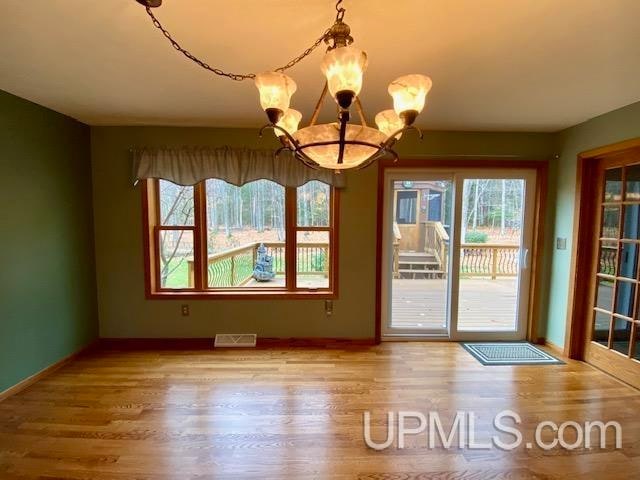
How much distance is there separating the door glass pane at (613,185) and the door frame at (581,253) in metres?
0.09

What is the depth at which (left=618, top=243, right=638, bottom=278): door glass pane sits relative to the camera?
2705 millimetres

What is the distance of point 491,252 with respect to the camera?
12.1ft

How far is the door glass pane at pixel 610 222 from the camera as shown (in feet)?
9.39

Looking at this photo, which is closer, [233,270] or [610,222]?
[610,222]

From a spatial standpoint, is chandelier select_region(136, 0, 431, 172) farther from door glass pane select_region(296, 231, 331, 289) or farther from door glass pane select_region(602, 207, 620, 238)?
door glass pane select_region(602, 207, 620, 238)

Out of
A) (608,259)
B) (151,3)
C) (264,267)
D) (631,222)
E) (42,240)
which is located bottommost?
(264,267)

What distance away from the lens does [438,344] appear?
11.7 feet

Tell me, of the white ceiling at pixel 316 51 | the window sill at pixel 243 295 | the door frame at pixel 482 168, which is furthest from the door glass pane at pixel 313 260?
the white ceiling at pixel 316 51

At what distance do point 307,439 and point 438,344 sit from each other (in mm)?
2086

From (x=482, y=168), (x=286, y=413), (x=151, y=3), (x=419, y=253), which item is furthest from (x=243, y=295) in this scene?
(x=482, y=168)

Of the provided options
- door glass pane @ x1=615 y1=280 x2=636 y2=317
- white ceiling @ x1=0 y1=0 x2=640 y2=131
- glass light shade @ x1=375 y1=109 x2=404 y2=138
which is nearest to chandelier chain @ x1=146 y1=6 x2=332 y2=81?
white ceiling @ x1=0 y1=0 x2=640 y2=131

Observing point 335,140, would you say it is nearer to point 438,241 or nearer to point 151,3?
point 151,3

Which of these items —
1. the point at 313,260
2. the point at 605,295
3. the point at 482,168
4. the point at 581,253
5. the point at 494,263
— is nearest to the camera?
the point at 605,295

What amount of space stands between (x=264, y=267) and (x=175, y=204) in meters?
1.18
